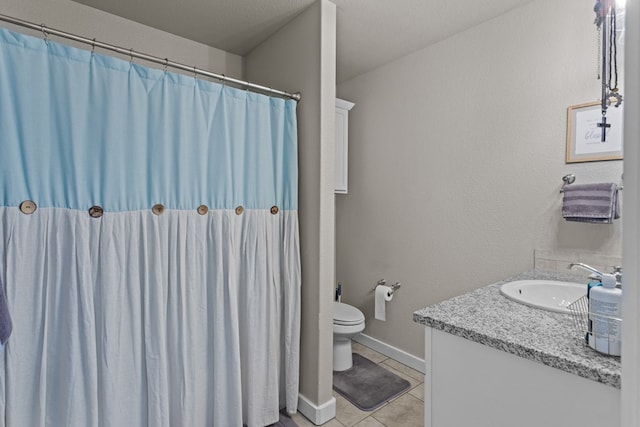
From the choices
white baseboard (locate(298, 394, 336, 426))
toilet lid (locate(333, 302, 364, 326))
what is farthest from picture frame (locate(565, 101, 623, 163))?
white baseboard (locate(298, 394, 336, 426))

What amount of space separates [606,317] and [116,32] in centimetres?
279

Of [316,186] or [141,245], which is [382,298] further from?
[141,245]

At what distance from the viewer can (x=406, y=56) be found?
2541mm

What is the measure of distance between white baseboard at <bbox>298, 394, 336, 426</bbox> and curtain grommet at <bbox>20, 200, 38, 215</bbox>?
1.69 m

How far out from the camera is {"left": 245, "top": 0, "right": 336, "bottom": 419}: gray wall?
6.15ft

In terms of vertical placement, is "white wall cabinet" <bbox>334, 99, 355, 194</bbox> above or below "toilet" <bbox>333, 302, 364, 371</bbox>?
above

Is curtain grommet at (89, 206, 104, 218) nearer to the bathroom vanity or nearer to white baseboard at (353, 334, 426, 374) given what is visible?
the bathroom vanity

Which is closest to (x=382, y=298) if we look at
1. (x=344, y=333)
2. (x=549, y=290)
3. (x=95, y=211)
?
(x=344, y=333)

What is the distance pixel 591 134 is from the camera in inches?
65.6

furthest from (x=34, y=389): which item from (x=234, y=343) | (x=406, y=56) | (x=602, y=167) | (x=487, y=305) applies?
(x=406, y=56)

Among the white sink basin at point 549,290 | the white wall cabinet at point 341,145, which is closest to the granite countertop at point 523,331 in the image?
the white sink basin at point 549,290

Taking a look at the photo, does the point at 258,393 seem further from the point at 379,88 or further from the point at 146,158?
the point at 379,88

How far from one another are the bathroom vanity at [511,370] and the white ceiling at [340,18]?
1.78m

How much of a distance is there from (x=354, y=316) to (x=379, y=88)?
1.93 metres
